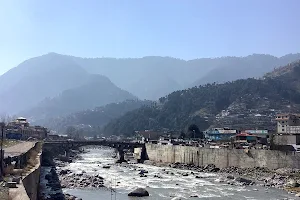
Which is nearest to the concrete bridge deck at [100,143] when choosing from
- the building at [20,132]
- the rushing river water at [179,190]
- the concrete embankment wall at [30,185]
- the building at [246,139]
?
the building at [20,132]

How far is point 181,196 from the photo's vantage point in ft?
138

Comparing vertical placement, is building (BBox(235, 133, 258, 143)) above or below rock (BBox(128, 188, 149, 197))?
above

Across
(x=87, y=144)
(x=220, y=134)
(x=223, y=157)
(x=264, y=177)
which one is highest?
(x=220, y=134)

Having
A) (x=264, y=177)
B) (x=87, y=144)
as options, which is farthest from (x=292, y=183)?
(x=87, y=144)

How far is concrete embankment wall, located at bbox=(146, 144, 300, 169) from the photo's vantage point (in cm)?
6019

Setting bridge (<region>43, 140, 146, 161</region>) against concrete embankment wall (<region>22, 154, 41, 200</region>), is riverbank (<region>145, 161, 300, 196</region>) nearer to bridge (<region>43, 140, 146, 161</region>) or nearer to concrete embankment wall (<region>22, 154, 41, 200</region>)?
concrete embankment wall (<region>22, 154, 41, 200</region>)

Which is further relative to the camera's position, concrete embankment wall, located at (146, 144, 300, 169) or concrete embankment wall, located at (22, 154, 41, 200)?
concrete embankment wall, located at (146, 144, 300, 169)

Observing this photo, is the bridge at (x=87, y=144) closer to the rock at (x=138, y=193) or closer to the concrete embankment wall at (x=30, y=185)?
the rock at (x=138, y=193)

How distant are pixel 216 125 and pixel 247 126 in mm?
15624

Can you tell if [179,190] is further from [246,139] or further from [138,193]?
[246,139]

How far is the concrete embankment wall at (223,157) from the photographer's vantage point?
6019 centimetres

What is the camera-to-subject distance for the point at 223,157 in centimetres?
7300

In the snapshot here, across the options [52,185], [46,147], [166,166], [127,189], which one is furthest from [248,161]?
[46,147]

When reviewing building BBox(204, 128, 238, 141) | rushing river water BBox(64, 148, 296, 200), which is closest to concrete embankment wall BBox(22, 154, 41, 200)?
rushing river water BBox(64, 148, 296, 200)
